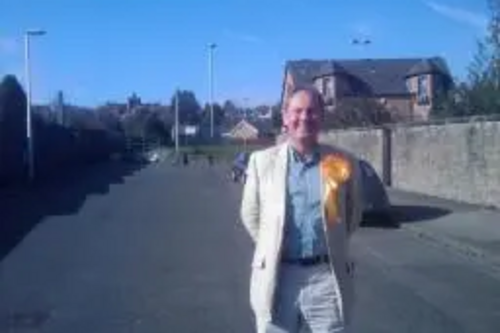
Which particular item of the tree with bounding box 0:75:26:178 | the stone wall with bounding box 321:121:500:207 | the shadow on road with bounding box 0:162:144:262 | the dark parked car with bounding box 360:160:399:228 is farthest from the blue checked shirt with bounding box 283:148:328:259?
the tree with bounding box 0:75:26:178

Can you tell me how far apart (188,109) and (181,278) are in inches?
5929

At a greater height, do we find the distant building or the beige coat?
the beige coat

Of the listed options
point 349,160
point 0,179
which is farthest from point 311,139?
point 0,179

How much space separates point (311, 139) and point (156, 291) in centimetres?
759

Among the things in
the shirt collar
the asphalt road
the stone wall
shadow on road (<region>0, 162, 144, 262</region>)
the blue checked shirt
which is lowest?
shadow on road (<region>0, 162, 144, 262</region>)

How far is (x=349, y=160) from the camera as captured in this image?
4.74 m

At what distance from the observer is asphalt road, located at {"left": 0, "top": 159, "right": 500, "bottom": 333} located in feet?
32.3

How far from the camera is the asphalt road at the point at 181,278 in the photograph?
9.84m

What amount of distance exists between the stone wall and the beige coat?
18.9 m

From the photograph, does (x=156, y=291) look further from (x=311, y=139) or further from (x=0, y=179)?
(x=0, y=179)

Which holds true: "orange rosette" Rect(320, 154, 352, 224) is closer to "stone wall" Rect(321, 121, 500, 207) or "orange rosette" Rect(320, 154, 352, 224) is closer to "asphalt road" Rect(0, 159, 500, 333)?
"asphalt road" Rect(0, 159, 500, 333)

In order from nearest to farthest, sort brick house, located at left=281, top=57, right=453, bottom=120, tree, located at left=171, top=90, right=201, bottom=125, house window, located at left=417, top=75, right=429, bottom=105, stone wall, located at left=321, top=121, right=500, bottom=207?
stone wall, located at left=321, top=121, right=500, bottom=207
house window, located at left=417, top=75, right=429, bottom=105
brick house, located at left=281, top=57, right=453, bottom=120
tree, located at left=171, top=90, right=201, bottom=125

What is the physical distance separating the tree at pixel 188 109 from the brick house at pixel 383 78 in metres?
57.6

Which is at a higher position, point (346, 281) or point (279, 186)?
point (279, 186)
